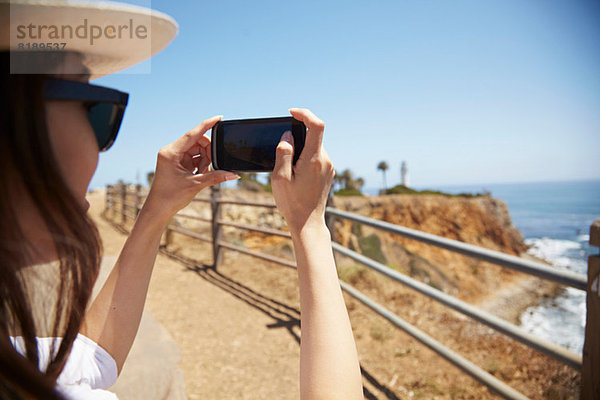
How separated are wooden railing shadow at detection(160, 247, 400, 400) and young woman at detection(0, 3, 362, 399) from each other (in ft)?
6.89

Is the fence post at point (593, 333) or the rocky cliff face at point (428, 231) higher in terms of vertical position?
the fence post at point (593, 333)

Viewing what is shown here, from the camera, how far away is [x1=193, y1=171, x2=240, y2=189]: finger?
0.92 m

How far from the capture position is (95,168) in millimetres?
697

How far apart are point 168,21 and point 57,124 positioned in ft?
1.21

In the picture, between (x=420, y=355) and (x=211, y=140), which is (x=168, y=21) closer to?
(x=211, y=140)

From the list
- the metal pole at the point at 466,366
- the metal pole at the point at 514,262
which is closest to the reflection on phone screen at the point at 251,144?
the metal pole at the point at 514,262

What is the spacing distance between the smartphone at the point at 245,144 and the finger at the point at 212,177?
0.23 feet

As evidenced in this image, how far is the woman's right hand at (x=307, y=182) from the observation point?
2.40 ft

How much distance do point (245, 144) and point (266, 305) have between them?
129 inches

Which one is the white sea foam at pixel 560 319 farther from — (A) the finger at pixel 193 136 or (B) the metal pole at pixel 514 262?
(A) the finger at pixel 193 136

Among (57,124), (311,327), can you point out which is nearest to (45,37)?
(57,124)

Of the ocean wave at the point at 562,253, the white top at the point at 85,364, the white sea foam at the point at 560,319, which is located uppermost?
the white top at the point at 85,364

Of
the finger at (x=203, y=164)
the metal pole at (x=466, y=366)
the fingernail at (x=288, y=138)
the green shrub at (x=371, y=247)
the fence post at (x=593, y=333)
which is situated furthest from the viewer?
the green shrub at (x=371, y=247)

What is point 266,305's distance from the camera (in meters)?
4.00
